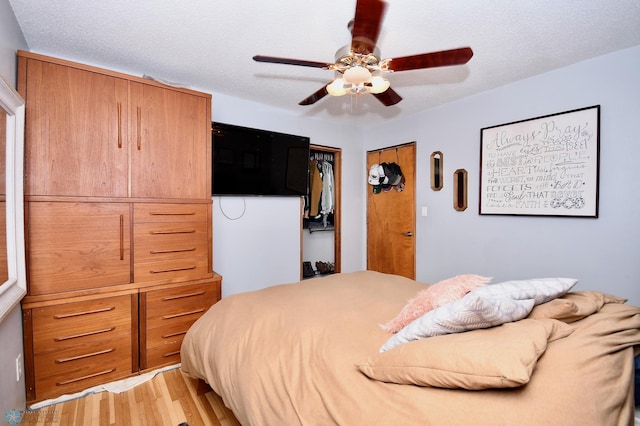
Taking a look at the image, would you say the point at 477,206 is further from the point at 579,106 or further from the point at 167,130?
the point at 167,130

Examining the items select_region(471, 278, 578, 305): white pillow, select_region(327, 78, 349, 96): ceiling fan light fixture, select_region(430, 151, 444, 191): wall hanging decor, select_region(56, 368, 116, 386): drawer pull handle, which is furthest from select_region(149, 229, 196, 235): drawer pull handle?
select_region(430, 151, 444, 191): wall hanging decor

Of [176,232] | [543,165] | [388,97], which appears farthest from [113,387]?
[543,165]

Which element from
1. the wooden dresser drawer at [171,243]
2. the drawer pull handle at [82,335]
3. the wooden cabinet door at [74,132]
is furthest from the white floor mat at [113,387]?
the wooden cabinet door at [74,132]

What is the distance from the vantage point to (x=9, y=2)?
65.1 inches

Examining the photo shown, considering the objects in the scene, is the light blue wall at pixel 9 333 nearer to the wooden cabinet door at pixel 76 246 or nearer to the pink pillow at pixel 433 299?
the wooden cabinet door at pixel 76 246

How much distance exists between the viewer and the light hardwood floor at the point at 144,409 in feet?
5.62

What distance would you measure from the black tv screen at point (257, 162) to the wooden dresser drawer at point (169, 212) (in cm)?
55

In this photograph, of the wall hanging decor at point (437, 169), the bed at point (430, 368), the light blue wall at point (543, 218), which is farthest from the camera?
the wall hanging decor at point (437, 169)

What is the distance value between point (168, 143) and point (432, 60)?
189cm

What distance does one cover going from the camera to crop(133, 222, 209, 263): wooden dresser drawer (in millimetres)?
2180

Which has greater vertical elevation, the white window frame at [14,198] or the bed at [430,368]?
the white window frame at [14,198]

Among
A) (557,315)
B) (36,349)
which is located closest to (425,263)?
(557,315)

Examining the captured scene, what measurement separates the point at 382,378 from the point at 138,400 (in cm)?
172

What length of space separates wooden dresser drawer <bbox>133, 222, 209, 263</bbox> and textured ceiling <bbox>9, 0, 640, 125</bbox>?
127 centimetres
